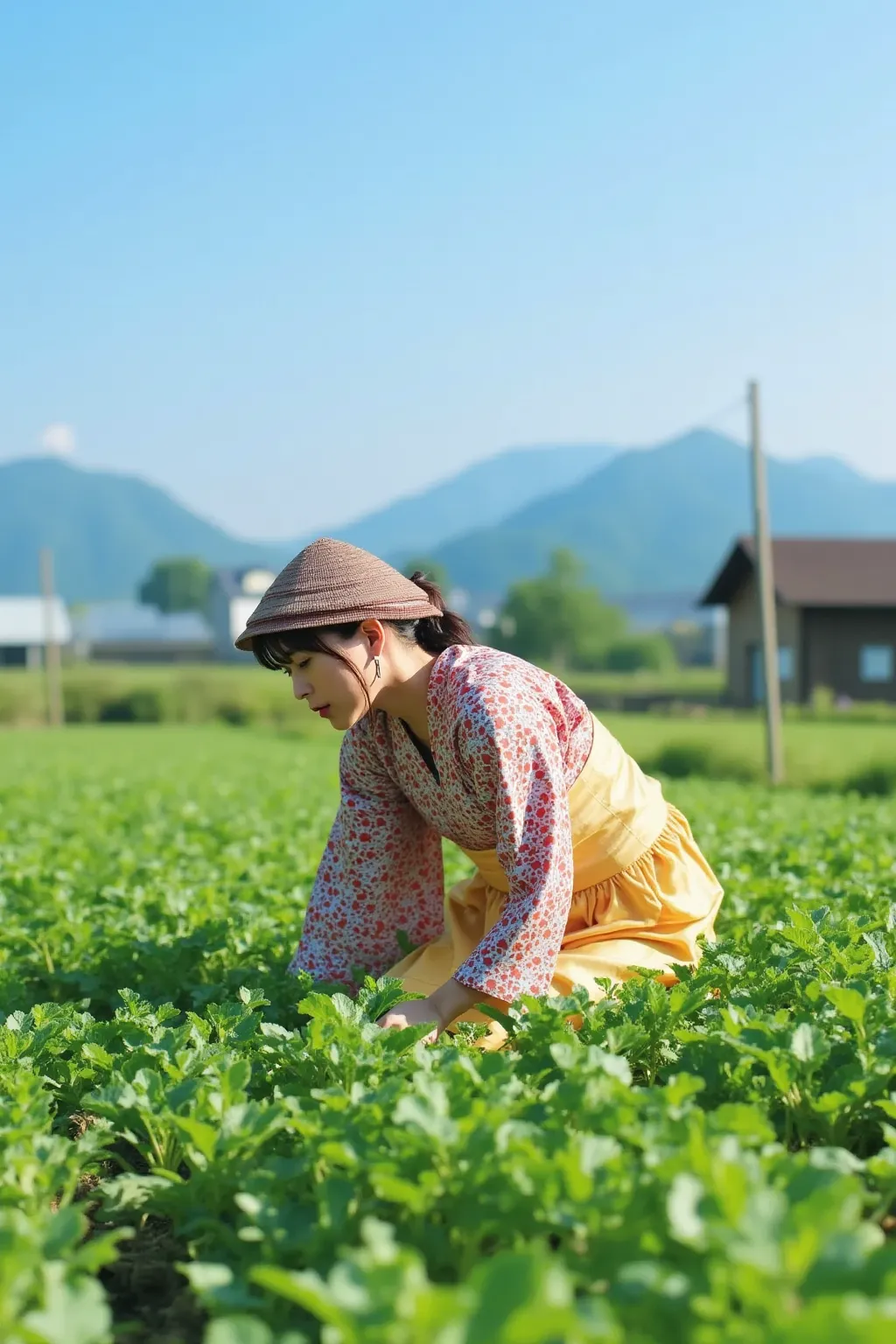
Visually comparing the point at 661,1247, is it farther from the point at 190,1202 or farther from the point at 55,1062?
the point at 55,1062

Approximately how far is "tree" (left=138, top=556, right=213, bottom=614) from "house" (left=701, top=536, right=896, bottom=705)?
137 meters

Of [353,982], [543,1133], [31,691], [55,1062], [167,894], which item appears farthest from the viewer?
[31,691]

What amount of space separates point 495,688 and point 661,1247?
5.13 feet

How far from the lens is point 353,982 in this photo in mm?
3805

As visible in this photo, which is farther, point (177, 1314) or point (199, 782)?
point (199, 782)

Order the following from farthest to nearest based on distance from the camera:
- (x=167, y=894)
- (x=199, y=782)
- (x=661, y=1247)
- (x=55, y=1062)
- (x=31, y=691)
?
(x=31, y=691), (x=199, y=782), (x=167, y=894), (x=55, y=1062), (x=661, y=1247)

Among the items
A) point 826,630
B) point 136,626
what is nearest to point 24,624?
point 136,626

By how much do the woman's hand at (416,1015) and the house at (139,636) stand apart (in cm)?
8519

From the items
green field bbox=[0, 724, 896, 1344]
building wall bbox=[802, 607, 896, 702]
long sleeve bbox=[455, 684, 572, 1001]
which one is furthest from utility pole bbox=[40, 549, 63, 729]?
long sleeve bbox=[455, 684, 572, 1001]

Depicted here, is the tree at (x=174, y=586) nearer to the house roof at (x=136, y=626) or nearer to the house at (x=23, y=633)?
the house roof at (x=136, y=626)

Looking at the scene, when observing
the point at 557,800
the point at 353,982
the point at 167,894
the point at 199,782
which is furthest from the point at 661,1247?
the point at 199,782

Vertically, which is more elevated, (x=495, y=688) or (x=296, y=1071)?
(x=495, y=688)

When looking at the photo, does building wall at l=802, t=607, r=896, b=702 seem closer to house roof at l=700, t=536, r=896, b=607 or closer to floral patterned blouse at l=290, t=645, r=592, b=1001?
house roof at l=700, t=536, r=896, b=607

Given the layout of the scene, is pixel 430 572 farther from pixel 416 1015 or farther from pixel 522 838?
pixel 416 1015
